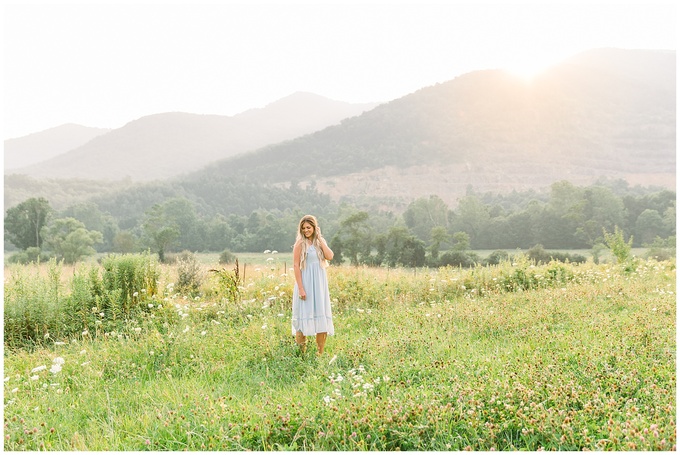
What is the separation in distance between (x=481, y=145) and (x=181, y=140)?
80304 millimetres

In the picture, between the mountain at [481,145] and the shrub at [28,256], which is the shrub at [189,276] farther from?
the mountain at [481,145]

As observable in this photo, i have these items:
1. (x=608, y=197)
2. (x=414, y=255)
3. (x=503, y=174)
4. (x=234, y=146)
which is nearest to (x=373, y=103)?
(x=234, y=146)

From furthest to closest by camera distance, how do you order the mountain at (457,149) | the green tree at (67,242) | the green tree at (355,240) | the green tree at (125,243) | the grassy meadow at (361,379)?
the mountain at (457,149) → the green tree at (125,243) → the green tree at (67,242) → the green tree at (355,240) → the grassy meadow at (361,379)

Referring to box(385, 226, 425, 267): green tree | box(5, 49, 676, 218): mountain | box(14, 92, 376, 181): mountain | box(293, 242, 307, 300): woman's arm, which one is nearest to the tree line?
box(385, 226, 425, 267): green tree

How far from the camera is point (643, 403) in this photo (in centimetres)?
400

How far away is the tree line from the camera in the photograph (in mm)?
38375

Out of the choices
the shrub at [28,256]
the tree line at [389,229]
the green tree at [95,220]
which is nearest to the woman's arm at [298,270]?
the tree line at [389,229]

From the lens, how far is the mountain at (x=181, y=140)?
120 metres

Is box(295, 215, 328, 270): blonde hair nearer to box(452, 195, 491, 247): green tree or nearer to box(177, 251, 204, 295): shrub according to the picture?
box(177, 251, 204, 295): shrub

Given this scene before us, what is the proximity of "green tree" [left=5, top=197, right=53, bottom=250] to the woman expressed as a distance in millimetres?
45481

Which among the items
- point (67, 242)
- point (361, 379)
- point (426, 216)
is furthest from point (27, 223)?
point (361, 379)

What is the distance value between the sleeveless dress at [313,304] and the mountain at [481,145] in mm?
82559

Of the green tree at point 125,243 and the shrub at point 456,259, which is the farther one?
the green tree at point 125,243

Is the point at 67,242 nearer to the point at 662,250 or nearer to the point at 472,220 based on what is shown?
the point at 472,220
